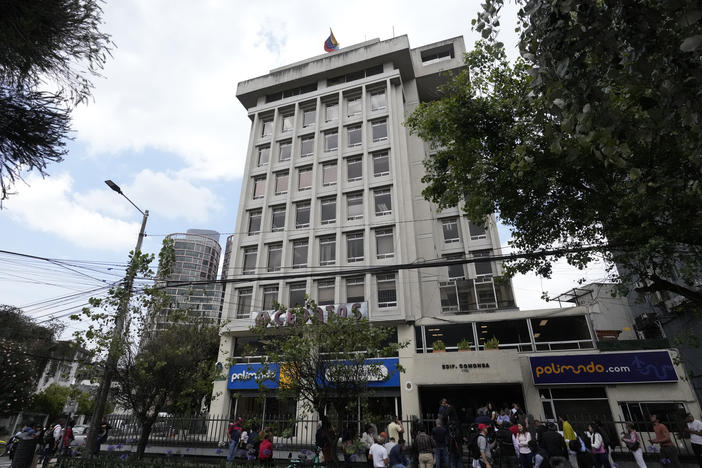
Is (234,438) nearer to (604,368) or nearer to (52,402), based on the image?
(604,368)

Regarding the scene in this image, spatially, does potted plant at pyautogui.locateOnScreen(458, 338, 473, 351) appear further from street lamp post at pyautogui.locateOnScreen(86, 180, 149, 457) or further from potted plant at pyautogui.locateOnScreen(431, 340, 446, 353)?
street lamp post at pyautogui.locateOnScreen(86, 180, 149, 457)

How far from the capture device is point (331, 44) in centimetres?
3844

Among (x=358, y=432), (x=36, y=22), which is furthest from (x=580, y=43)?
(x=358, y=432)

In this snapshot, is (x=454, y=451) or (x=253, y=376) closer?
(x=454, y=451)

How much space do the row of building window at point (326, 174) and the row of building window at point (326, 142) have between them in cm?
133

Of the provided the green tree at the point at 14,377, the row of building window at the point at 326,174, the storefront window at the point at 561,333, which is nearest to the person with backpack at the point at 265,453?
the storefront window at the point at 561,333

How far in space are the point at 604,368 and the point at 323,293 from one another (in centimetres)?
1657

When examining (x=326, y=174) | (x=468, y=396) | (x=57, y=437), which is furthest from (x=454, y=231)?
(x=57, y=437)

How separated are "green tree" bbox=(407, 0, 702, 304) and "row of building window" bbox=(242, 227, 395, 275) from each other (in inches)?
525

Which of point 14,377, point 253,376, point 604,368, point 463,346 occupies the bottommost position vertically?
point 253,376

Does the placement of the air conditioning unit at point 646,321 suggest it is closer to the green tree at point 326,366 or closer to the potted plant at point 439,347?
the potted plant at point 439,347

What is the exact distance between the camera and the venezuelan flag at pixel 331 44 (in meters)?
38.2

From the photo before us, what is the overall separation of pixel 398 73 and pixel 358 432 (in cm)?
2674

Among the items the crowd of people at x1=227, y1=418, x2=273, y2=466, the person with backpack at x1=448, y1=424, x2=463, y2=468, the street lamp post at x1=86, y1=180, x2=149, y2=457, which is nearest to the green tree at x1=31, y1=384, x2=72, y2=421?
the crowd of people at x1=227, y1=418, x2=273, y2=466
